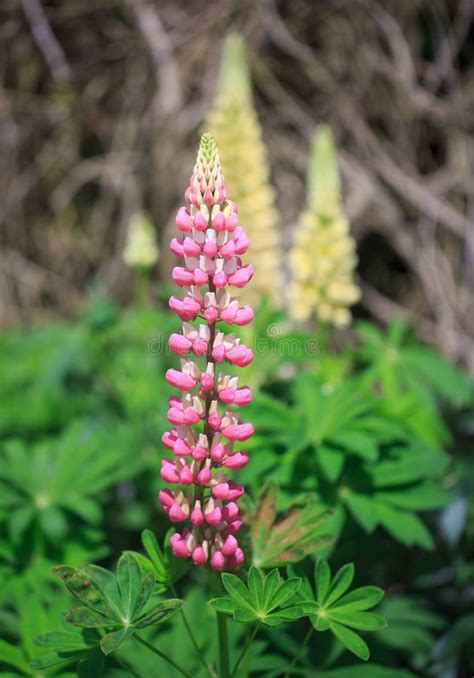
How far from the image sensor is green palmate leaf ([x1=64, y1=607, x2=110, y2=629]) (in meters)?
1.18

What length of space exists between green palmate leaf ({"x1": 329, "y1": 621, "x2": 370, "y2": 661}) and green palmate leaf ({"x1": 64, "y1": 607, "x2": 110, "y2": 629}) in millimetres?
414

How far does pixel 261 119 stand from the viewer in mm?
4551

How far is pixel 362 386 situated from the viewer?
234 cm

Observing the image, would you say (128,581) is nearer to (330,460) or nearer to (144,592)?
(144,592)

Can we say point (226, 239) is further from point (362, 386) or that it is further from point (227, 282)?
point (362, 386)

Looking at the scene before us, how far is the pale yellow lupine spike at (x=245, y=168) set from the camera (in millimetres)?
2922

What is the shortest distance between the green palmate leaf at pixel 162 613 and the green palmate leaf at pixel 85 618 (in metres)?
0.07

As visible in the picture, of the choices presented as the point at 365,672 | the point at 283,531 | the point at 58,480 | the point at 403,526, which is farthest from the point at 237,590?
the point at 58,480

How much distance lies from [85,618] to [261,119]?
3861mm

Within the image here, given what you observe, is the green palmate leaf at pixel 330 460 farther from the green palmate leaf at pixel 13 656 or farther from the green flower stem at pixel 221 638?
the green palmate leaf at pixel 13 656

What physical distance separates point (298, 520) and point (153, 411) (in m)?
1.37

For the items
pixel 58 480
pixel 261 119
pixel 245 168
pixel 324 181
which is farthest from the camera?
pixel 261 119

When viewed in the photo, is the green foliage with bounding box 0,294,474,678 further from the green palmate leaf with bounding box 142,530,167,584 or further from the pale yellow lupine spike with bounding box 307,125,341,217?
the pale yellow lupine spike with bounding box 307,125,341,217

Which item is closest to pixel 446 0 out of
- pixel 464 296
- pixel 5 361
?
pixel 464 296
